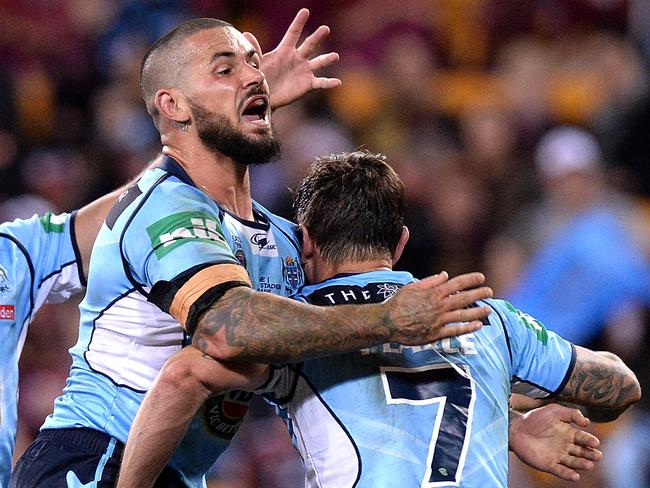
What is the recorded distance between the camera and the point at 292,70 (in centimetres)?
510

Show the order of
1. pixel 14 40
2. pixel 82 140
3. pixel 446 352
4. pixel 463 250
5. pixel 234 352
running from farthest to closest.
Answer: pixel 14 40
pixel 82 140
pixel 463 250
pixel 446 352
pixel 234 352

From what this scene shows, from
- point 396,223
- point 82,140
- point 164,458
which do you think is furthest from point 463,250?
point 164,458

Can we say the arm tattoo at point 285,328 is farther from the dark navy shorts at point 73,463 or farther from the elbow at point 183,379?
the dark navy shorts at point 73,463

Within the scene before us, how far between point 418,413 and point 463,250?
5097 mm

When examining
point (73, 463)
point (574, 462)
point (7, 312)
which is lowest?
point (73, 463)

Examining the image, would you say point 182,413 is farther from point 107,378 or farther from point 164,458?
point 107,378

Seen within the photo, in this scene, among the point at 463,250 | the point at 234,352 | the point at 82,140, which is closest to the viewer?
the point at 234,352

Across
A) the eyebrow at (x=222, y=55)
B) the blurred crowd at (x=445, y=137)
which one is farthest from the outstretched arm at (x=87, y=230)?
the blurred crowd at (x=445, y=137)

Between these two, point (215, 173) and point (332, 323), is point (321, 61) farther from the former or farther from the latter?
point (332, 323)

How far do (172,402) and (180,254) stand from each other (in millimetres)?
453

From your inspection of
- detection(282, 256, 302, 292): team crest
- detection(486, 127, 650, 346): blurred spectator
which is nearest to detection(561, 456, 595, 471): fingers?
detection(282, 256, 302, 292): team crest

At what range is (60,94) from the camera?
34.6 feet

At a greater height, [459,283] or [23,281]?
[459,283]

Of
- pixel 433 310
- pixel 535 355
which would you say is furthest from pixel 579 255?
pixel 433 310
